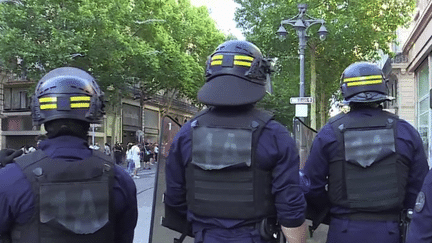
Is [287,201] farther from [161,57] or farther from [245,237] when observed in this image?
[161,57]

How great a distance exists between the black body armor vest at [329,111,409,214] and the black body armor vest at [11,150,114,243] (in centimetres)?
156

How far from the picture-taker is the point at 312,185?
3.26m

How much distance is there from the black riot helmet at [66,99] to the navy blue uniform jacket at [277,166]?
0.55m

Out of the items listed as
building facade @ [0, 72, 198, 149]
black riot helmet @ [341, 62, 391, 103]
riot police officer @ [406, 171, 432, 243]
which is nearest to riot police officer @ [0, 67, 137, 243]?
riot police officer @ [406, 171, 432, 243]

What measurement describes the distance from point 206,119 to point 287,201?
0.63 meters

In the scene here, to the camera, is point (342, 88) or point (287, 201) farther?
point (342, 88)

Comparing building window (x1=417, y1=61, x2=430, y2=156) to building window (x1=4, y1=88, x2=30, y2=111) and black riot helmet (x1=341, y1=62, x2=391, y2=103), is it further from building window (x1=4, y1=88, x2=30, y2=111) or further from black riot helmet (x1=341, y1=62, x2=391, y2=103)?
building window (x1=4, y1=88, x2=30, y2=111)

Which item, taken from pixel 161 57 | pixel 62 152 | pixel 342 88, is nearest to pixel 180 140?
pixel 62 152

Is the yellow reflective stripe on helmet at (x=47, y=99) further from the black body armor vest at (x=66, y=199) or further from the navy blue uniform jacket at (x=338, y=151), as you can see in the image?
the navy blue uniform jacket at (x=338, y=151)

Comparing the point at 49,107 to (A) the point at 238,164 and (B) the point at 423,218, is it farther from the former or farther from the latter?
(B) the point at 423,218

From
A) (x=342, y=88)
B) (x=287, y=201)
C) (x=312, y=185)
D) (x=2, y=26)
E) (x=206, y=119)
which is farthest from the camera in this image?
(x=2, y=26)

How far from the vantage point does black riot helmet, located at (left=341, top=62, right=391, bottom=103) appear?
10.9ft

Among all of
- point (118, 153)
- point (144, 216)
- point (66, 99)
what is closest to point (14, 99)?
point (118, 153)

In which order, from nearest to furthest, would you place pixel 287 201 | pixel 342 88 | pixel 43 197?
1. pixel 43 197
2. pixel 287 201
3. pixel 342 88
